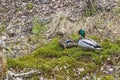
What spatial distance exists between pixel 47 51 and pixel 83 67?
34.3 inches

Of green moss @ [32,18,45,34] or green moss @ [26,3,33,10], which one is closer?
green moss @ [32,18,45,34]

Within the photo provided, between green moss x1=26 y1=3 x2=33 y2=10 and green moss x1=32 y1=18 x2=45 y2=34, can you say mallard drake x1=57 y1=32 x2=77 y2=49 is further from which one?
green moss x1=26 y1=3 x2=33 y2=10

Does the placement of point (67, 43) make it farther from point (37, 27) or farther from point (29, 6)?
point (29, 6)

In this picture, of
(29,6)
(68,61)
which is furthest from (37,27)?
(68,61)

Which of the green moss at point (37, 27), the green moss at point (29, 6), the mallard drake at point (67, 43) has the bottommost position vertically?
the green moss at point (37, 27)

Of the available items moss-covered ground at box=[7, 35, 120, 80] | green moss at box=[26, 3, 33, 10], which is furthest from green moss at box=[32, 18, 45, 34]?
moss-covered ground at box=[7, 35, 120, 80]

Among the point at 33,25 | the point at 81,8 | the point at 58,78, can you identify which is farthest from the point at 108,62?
the point at 81,8

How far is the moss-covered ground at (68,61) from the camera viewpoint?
5660 mm

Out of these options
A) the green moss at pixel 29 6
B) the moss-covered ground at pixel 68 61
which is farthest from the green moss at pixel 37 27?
the moss-covered ground at pixel 68 61

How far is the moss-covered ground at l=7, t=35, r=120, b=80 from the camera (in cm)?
566

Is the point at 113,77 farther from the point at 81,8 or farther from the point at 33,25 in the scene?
the point at 81,8

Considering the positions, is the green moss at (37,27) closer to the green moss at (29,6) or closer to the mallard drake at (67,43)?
the green moss at (29,6)

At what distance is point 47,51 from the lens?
6.41 m

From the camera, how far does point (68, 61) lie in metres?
5.94
